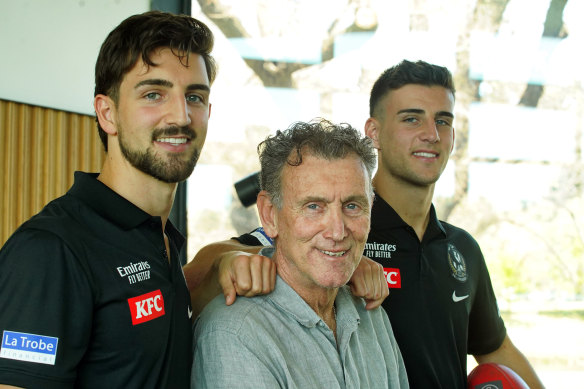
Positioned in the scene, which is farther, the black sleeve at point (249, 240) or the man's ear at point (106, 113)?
the black sleeve at point (249, 240)

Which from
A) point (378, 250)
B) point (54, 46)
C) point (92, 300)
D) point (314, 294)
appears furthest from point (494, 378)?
point (54, 46)

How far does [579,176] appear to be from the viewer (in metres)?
3.91

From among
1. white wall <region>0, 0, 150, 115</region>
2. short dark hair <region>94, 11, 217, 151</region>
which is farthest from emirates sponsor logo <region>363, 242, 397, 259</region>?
white wall <region>0, 0, 150, 115</region>

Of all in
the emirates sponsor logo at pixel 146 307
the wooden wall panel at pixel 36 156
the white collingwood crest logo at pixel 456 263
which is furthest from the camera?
the wooden wall panel at pixel 36 156

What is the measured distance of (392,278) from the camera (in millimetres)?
2139

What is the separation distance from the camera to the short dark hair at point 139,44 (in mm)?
1589

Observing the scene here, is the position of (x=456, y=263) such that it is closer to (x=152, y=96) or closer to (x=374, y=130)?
(x=374, y=130)

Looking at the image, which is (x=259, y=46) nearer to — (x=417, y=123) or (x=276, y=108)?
(x=276, y=108)

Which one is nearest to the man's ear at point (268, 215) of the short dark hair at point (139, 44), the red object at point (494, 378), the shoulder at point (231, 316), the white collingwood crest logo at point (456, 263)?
the shoulder at point (231, 316)

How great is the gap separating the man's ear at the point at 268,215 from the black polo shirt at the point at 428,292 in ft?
1.63

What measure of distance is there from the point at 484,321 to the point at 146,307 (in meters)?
1.53

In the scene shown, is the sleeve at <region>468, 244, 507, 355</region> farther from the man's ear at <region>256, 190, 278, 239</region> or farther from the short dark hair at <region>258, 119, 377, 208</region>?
the man's ear at <region>256, 190, 278, 239</region>

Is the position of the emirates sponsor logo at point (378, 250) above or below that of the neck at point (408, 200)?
below

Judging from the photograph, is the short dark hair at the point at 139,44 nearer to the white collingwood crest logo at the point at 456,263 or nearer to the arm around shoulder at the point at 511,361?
the white collingwood crest logo at the point at 456,263
